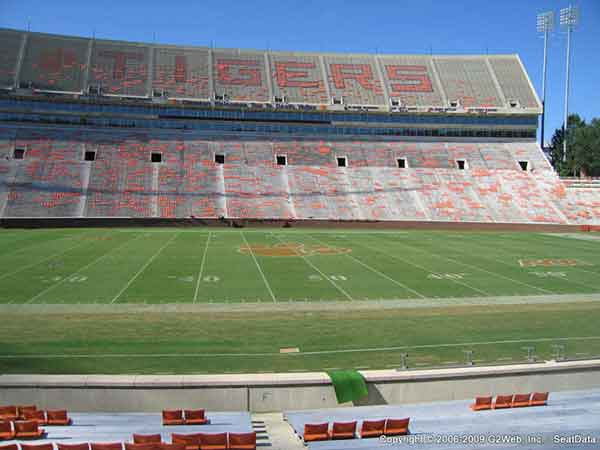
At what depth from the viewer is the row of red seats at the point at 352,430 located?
27.6 ft

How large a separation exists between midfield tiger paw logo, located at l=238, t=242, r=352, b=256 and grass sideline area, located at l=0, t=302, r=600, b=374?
43.0ft

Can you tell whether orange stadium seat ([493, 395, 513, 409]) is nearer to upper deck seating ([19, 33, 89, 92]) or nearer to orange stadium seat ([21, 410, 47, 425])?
orange stadium seat ([21, 410, 47, 425])

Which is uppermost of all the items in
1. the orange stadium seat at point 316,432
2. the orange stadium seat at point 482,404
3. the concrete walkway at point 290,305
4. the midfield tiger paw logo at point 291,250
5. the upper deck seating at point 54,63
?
the upper deck seating at point 54,63

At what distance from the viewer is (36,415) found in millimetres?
8945

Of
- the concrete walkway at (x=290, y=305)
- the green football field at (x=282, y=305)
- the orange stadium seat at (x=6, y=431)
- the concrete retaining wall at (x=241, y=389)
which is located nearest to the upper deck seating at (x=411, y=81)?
the green football field at (x=282, y=305)

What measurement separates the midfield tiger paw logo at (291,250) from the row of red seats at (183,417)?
22.2 meters

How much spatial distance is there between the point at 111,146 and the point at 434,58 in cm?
4205

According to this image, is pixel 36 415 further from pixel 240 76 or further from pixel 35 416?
pixel 240 76

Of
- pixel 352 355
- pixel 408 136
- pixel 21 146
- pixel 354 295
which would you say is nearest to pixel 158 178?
pixel 21 146

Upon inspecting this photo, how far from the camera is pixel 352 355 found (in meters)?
14.2

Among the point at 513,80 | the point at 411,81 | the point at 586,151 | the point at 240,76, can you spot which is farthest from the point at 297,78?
the point at 586,151

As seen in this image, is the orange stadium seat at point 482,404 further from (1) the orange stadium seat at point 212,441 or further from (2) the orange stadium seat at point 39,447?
(2) the orange stadium seat at point 39,447

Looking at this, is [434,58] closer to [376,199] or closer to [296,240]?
[376,199]

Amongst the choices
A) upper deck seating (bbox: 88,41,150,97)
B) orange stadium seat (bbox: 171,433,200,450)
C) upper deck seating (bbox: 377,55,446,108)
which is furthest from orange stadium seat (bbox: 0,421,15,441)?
upper deck seating (bbox: 377,55,446,108)
